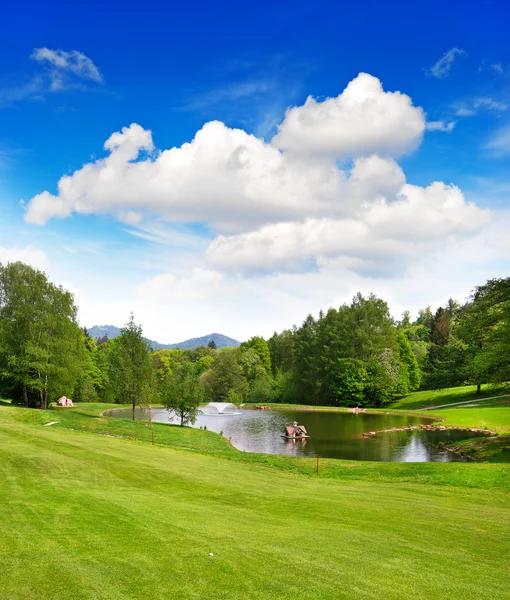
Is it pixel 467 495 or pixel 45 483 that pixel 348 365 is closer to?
pixel 467 495

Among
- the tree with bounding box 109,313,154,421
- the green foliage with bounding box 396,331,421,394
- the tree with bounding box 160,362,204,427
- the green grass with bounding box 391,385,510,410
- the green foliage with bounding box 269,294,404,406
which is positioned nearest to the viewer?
the tree with bounding box 109,313,154,421

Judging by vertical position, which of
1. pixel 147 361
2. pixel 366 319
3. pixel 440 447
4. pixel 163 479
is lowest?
pixel 440 447

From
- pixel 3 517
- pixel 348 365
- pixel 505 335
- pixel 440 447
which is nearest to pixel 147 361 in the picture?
pixel 440 447

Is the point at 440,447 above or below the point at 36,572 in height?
below

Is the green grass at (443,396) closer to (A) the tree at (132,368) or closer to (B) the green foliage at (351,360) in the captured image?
(B) the green foliage at (351,360)

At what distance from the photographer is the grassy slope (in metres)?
8.75

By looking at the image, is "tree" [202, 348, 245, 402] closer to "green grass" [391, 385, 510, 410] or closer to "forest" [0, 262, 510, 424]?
"forest" [0, 262, 510, 424]

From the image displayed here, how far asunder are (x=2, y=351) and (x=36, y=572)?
49183 mm

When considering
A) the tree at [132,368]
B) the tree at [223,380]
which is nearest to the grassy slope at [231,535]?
the tree at [132,368]

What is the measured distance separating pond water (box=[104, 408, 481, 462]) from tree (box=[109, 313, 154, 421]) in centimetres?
1108

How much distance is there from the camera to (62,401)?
234 feet

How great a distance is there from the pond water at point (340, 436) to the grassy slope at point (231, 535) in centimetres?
2012

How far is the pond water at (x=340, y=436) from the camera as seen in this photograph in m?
41.9

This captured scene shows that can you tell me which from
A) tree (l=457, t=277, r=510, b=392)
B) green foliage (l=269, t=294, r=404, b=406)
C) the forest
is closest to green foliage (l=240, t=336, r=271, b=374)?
the forest
